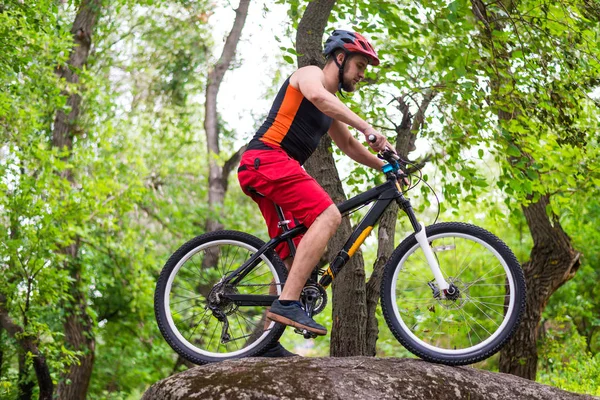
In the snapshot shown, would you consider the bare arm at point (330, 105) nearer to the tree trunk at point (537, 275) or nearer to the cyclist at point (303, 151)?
the cyclist at point (303, 151)

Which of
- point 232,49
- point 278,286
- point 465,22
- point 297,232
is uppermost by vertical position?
point 232,49

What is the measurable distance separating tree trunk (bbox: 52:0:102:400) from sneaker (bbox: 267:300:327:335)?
8410mm

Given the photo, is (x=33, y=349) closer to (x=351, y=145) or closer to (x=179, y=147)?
(x=351, y=145)

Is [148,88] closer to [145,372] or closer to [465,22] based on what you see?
[145,372]

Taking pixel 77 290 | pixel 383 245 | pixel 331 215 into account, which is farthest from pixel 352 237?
pixel 77 290

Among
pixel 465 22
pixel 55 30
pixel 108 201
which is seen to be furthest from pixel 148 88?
pixel 465 22

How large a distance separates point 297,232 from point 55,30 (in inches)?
281

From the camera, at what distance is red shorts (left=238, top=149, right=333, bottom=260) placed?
14.2 feet

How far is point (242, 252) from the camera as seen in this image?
15.7ft

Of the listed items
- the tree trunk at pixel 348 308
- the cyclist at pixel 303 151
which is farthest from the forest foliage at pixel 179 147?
the cyclist at pixel 303 151

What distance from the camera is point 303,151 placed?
4512 mm

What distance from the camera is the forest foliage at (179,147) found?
724cm

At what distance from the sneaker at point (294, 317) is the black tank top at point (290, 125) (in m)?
0.92

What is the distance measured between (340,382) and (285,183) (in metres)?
1.18
